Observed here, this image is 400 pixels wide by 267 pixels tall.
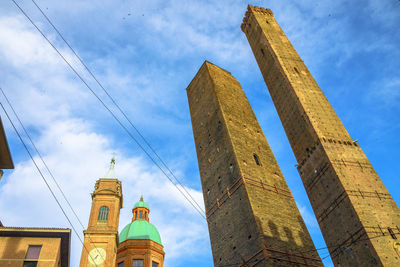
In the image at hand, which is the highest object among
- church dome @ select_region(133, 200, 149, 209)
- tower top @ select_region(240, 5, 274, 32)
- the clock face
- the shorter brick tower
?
tower top @ select_region(240, 5, 274, 32)

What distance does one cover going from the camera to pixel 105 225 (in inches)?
953

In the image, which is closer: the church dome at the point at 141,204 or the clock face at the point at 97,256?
the clock face at the point at 97,256

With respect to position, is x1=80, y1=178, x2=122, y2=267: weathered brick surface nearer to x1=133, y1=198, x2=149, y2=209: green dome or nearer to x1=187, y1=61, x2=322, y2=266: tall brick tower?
x1=133, y1=198, x2=149, y2=209: green dome

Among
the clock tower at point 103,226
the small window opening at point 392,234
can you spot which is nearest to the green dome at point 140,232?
the clock tower at point 103,226

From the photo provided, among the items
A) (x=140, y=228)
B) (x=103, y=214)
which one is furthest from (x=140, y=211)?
(x=103, y=214)

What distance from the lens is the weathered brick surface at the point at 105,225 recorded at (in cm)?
2186

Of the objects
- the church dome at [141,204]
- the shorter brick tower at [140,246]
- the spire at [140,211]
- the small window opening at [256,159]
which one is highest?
the church dome at [141,204]

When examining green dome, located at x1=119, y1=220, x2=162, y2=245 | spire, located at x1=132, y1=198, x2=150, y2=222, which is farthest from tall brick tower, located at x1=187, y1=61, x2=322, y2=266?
spire, located at x1=132, y1=198, x2=150, y2=222

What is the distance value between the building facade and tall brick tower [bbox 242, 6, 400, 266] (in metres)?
13.1

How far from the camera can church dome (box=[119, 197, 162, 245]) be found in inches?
1226

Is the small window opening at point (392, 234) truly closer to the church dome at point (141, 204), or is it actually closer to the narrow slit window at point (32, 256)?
the narrow slit window at point (32, 256)

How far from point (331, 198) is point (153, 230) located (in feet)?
65.6

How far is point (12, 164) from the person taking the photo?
9.19 m

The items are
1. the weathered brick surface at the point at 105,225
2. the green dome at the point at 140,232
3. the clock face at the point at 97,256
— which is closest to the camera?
the clock face at the point at 97,256
